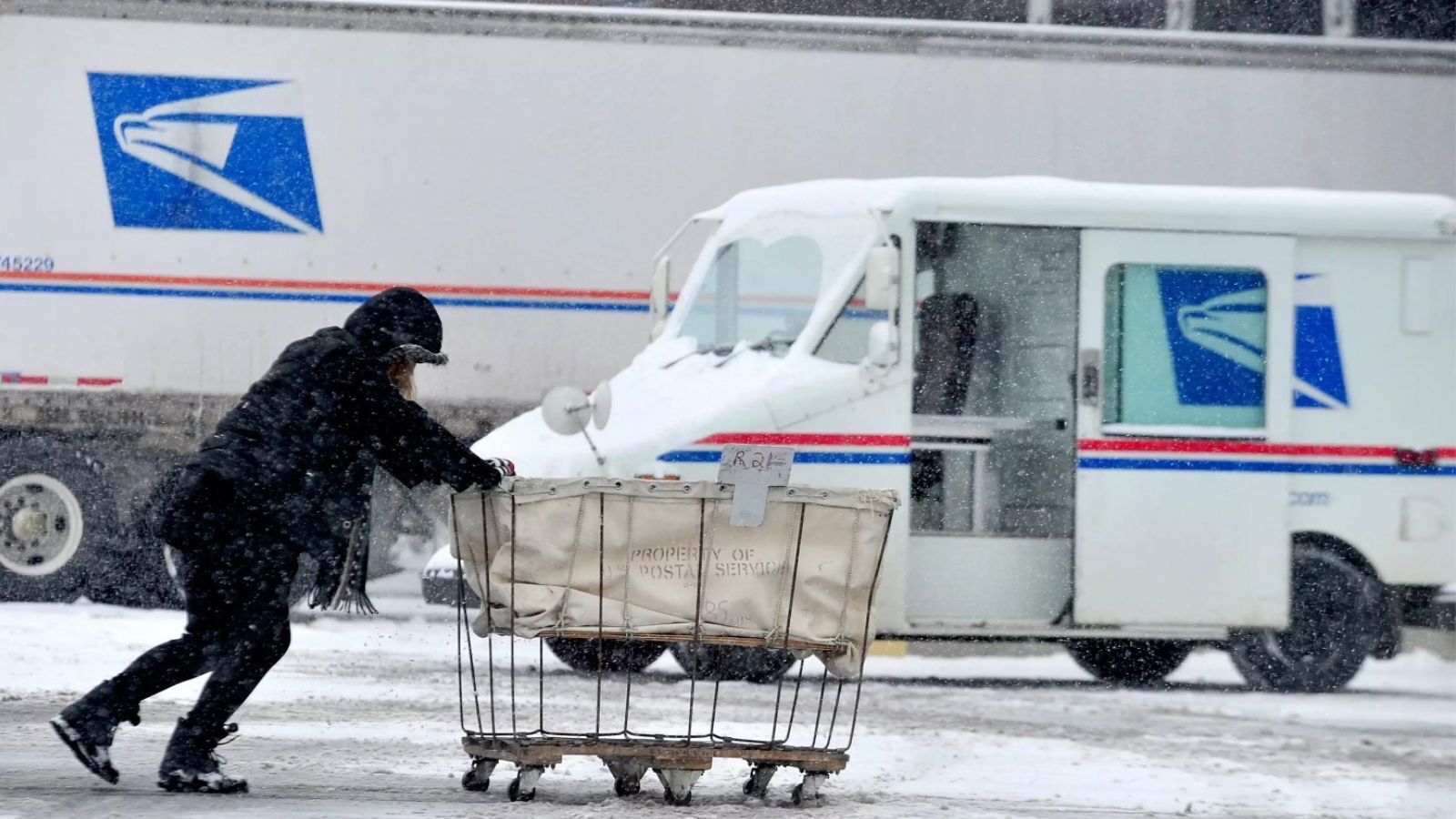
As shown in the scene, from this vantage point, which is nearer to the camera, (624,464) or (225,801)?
(225,801)

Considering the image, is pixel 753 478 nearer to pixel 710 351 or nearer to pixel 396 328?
pixel 396 328

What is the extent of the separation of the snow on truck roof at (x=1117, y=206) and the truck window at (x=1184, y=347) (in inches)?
11.0

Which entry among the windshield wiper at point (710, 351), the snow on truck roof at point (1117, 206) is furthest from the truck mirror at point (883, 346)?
the windshield wiper at point (710, 351)

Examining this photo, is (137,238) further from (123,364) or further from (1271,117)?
(1271,117)

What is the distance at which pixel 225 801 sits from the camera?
6.11 m

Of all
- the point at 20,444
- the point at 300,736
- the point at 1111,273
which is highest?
the point at 1111,273

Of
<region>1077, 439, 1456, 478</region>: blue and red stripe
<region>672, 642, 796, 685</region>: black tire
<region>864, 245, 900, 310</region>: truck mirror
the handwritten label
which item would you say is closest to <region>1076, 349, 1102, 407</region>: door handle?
<region>1077, 439, 1456, 478</region>: blue and red stripe

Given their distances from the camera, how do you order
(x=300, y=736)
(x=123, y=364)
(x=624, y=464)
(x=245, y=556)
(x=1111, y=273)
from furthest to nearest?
(x=123, y=364) < (x=1111, y=273) < (x=624, y=464) < (x=300, y=736) < (x=245, y=556)

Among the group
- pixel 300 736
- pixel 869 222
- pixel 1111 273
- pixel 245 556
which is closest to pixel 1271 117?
pixel 1111 273

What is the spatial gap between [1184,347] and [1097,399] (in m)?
0.61

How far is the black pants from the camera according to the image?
611cm

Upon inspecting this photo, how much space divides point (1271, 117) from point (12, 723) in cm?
914

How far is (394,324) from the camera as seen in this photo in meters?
6.27

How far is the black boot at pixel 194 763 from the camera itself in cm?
623
